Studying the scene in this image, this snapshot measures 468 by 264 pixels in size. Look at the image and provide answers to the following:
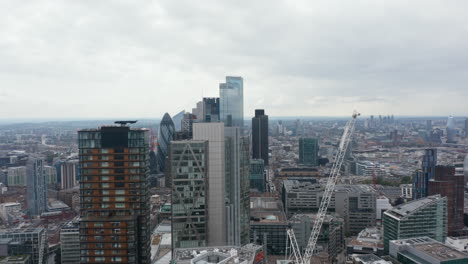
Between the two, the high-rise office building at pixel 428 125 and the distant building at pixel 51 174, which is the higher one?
the high-rise office building at pixel 428 125

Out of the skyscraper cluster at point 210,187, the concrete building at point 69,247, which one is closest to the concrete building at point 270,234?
the skyscraper cluster at point 210,187

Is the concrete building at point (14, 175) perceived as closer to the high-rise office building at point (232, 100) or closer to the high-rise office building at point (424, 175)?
the high-rise office building at point (232, 100)

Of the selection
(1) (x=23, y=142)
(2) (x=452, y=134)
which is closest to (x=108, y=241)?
(1) (x=23, y=142)

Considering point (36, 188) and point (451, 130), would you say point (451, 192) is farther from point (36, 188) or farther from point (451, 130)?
point (451, 130)

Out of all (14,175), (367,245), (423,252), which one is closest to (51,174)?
(14,175)

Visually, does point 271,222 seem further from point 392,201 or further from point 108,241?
point 392,201

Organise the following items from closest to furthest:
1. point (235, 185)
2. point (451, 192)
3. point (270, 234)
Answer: point (235, 185) → point (270, 234) → point (451, 192)
